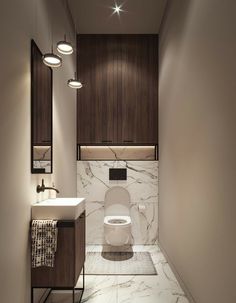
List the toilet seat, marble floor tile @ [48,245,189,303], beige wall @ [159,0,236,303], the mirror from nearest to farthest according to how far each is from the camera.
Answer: beige wall @ [159,0,236,303] → the mirror → marble floor tile @ [48,245,189,303] → the toilet seat

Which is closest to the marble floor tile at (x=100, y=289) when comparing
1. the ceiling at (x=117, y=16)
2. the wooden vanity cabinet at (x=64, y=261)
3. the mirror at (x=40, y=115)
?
the wooden vanity cabinet at (x=64, y=261)

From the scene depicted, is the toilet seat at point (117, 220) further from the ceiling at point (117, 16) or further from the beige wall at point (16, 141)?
the ceiling at point (117, 16)

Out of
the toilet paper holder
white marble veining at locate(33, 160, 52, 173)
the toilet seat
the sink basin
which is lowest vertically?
the toilet seat

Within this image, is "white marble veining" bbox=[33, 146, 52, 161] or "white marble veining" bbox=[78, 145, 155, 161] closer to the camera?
"white marble veining" bbox=[33, 146, 52, 161]

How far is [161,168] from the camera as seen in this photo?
3928 millimetres

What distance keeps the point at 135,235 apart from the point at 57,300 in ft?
6.02

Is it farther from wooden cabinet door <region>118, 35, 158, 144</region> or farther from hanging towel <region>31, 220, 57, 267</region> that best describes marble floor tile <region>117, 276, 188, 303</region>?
wooden cabinet door <region>118, 35, 158, 144</region>

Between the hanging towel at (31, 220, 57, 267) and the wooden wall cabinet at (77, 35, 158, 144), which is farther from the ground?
the wooden wall cabinet at (77, 35, 158, 144)

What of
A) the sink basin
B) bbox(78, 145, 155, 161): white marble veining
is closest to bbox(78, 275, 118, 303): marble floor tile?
the sink basin

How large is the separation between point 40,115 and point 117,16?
2.09 m

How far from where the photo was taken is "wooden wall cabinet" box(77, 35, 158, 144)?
13.7ft

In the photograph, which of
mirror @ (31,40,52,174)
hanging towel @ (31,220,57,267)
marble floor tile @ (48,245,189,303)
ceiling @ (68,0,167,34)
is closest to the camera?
hanging towel @ (31,220,57,267)

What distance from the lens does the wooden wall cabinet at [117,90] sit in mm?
4168

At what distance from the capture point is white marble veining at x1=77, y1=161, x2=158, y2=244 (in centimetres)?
415
